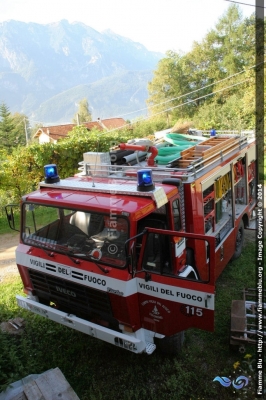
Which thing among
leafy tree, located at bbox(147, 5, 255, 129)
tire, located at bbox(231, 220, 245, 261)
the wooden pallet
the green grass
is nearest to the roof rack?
tire, located at bbox(231, 220, 245, 261)

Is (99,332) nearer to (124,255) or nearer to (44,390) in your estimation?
(44,390)

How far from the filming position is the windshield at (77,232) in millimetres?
3438

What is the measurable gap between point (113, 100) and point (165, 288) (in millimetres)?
22470

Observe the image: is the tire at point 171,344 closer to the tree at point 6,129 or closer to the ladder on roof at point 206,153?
the ladder on roof at point 206,153

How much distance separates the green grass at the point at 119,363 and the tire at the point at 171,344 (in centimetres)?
10

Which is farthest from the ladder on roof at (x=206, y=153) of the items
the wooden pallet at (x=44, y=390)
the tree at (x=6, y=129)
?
the tree at (x=6, y=129)

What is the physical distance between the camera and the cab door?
3174mm

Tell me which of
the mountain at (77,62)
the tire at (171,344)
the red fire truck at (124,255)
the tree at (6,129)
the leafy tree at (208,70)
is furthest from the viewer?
the tree at (6,129)

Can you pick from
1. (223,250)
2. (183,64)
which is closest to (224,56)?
(183,64)

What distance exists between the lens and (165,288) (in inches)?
130

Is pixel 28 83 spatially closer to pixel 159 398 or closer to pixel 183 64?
pixel 183 64

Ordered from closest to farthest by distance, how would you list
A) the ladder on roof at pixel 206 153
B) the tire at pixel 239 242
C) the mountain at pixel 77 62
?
the ladder on roof at pixel 206 153 → the tire at pixel 239 242 → the mountain at pixel 77 62

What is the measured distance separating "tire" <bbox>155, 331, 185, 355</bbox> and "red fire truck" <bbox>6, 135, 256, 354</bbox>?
0.01 meters

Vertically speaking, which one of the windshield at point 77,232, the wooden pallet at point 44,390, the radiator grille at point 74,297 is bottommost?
the wooden pallet at point 44,390
